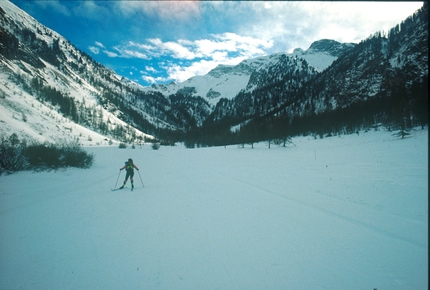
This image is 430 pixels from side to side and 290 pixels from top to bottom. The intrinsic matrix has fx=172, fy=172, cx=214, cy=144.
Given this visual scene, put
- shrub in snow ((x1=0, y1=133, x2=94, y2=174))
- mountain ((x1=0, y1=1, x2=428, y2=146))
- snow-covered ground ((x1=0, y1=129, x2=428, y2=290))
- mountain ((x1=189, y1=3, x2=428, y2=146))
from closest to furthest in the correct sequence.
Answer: snow-covered ground ((x1=0, y1=129, x2=428, y2=290)), shrub in snow ((x1=0, y1=133, x2=94, y2=174)), mountain ((x1=0, y1=1, x2=428, y2=146)), mountain ((x1=189, y1=3, x2=428, y2=146))

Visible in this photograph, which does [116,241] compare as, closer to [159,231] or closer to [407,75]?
[159,231]

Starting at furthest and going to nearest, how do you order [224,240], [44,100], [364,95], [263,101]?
1. [263,101]
2. [364,95]
3. [44,100]
4. [224,240]

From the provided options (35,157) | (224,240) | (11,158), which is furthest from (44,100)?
(224,240)

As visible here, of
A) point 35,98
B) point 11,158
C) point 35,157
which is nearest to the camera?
point 11,158

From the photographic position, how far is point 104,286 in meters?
3.27

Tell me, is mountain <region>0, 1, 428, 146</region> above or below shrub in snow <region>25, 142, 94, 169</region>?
above

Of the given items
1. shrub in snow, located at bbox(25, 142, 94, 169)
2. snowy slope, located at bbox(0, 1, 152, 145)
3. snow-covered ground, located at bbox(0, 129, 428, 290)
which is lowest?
snow-covered ground, located at bbox(0, 129, 428, 290)

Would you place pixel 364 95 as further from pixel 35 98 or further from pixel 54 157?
pixel 35 98

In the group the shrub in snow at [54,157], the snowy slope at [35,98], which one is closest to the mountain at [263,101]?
the snowy slope at [35,98]

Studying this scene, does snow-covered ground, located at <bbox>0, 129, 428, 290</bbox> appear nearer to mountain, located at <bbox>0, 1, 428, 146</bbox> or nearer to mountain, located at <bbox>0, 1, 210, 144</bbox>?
mountain, located at <bbox>0, 1, 210, 144</bbox>

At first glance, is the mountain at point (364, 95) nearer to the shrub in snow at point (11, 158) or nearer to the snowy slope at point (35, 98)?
the shrub in snow at point (11, 158)

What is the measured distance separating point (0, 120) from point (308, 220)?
31.1m

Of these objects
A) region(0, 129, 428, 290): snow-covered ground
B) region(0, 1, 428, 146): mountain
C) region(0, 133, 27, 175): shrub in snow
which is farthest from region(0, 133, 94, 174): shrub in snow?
region(0, 1, 428, 146): mountain

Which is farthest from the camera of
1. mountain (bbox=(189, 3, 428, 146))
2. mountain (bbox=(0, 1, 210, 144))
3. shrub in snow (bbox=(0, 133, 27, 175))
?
mountain (bbox=(189, 3, 428, 146))
